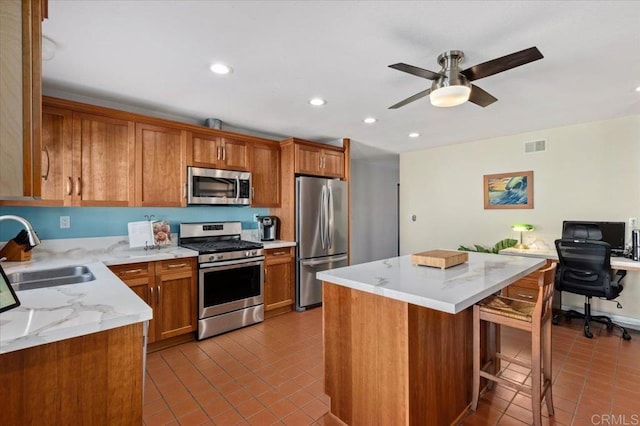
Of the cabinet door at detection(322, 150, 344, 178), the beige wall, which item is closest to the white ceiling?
the beige wall

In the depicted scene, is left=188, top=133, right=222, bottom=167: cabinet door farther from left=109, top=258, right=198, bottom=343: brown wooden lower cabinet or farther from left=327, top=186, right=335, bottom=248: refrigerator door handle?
left=327, top=186, right=335, bottom=248: refrigerator door handle

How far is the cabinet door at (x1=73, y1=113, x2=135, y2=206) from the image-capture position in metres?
2.65

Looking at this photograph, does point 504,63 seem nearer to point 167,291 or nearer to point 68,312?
point 68,312

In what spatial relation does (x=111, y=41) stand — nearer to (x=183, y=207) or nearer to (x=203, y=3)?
(x=203, y=3)

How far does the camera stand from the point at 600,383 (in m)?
2.28

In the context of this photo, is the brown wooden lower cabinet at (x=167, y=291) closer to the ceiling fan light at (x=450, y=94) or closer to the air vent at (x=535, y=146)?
the ceiling fan light at (x=450, y=94)

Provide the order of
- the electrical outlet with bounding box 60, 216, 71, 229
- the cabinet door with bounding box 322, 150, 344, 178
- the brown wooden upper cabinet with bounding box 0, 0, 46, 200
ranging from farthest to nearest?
the cabinet door with bounding box 322, 150, 344, 178, the electrical outlet with bounding box 60, 216, 71, 229, the brown wooden upper cabinet with bounding box 0, 0, 46, 200

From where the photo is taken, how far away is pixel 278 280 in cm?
375

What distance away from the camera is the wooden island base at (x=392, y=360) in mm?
1488

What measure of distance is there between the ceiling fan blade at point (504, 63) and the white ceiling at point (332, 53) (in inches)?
7.5

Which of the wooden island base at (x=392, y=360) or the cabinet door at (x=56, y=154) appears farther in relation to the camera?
the cabinet door at (x=56, y=154)

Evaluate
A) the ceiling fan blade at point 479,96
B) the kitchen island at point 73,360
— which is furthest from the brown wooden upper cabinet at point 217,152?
the ceiling fan blade at point 479,96

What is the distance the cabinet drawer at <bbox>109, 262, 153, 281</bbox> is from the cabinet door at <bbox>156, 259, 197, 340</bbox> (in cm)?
8

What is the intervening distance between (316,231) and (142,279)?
2079mm
